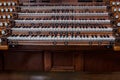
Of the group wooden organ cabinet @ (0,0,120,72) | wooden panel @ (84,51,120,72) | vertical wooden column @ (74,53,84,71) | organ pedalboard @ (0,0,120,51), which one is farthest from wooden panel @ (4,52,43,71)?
wooden panel @ (84,51,120,72)

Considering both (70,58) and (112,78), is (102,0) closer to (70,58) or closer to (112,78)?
(70,58)

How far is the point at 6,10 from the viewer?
2840mm

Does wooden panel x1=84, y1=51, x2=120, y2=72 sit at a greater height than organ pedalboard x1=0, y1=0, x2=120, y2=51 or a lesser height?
lesser

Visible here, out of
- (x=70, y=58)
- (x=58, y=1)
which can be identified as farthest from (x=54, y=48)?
(x=58, y=1)

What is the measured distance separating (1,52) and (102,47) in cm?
135

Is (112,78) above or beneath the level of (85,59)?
above

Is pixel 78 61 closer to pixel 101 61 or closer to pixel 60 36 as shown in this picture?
pixel 101 61

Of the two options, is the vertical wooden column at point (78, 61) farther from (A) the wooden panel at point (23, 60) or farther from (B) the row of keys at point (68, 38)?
(A) the wooden panel at point (23, 60)

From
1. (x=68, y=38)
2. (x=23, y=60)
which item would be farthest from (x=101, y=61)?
(x=23, y=60)

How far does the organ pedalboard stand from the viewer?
230 centimetres

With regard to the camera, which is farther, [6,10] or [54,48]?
[6,10]

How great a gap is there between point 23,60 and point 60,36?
0.67 metres

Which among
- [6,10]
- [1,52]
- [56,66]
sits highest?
[6,10]

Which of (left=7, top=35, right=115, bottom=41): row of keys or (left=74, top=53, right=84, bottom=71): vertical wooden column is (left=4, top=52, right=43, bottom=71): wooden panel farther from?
(left=74, top=53, right=84, bottom=71): vertical wooden column
